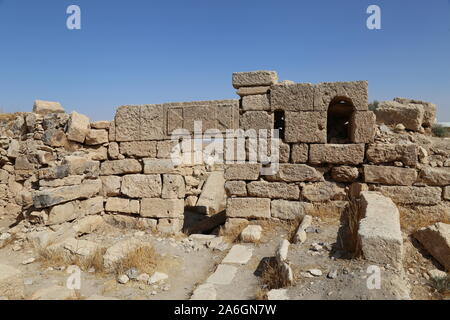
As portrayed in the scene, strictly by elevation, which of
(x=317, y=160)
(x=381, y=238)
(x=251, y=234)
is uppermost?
(x=317, y=160)

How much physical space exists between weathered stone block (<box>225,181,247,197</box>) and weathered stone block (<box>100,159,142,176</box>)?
198cm

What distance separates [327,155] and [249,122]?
1552mm

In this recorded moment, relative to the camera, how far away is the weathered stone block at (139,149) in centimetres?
629

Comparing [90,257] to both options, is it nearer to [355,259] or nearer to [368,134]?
[355,259]

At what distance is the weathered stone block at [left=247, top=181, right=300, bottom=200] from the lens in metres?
5.55

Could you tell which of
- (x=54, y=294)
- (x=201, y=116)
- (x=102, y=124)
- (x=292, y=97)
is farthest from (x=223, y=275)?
(x=102, y=124)

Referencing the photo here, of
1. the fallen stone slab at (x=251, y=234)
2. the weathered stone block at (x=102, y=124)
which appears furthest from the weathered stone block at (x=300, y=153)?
the weathered stone block at (x=102, y=124)

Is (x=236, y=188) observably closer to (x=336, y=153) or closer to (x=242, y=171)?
(x=242, y=171)

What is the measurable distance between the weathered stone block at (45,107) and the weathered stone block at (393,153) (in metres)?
7.07

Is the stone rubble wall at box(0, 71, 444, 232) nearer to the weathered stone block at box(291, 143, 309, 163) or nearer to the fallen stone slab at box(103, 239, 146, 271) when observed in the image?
the weathered stone block at box(291, 143, 309, 163)

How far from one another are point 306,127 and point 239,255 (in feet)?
8.36

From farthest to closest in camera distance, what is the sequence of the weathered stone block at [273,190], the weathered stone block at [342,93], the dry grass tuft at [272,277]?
the weathered stone block at [273,190], the weathered stone block at [342,93], the dry grass tuft at [272,277]

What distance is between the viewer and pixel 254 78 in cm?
569

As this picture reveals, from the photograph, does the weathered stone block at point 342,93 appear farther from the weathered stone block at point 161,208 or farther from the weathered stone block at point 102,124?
the weathered stone block at point 102,124
